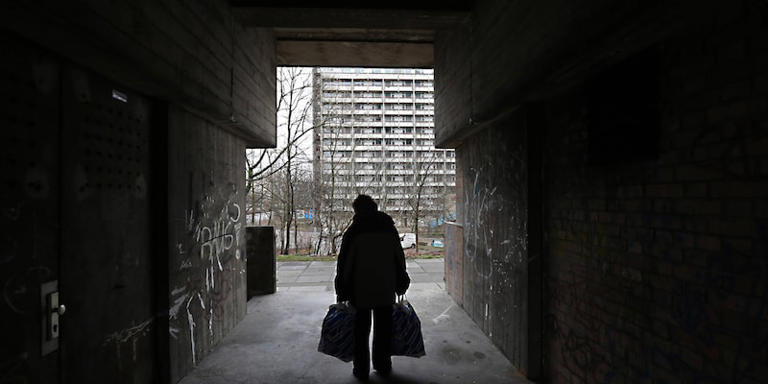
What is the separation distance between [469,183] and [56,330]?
16.4 feet

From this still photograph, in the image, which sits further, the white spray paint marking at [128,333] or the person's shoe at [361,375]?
the person's shoe at [361,375]

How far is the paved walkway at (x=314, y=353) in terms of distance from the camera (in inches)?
150

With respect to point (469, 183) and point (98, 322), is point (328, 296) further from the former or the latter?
point (98, 322)

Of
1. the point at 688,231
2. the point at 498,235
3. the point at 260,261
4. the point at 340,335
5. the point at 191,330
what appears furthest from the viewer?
the point at 260,261

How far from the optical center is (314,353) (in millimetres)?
4418

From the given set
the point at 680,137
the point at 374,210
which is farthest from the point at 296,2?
the point at 680,137

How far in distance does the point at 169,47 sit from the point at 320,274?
22.9 ft

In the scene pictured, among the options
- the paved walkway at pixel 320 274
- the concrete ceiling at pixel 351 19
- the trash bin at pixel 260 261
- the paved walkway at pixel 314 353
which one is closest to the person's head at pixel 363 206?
the paved walkway at pixel 314 353

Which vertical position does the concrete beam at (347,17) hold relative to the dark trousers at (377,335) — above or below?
above

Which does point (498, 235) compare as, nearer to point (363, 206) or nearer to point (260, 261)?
point (363, 206)

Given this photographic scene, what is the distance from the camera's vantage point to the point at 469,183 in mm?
5844

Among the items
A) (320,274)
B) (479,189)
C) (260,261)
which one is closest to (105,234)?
(479,189)

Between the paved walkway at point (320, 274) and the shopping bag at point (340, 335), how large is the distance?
10.5 feet

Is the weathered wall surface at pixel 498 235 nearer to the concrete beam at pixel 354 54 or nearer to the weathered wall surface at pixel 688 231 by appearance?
the weathered wall surface at pixel 688 231
